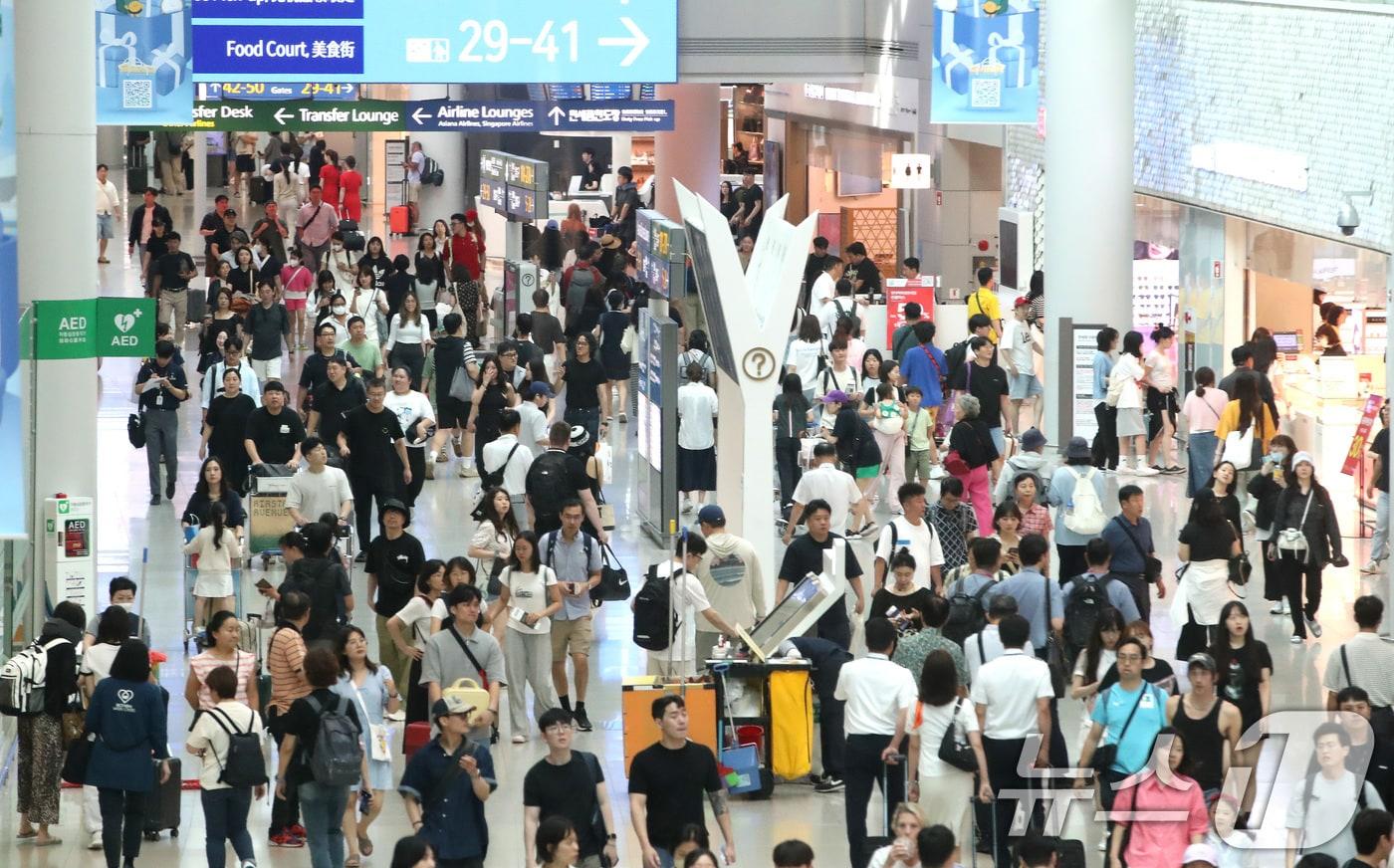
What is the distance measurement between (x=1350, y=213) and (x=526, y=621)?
819 centimetres

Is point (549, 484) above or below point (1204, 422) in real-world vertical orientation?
below

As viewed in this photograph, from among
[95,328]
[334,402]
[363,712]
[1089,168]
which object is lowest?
[363,712]

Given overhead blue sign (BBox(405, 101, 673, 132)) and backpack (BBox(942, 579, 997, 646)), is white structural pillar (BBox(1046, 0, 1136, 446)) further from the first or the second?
backpack (BBox(942, 579, 997, 646))

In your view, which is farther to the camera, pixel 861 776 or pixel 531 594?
pixel 531 594

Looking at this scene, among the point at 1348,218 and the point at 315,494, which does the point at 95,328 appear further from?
the point at 1348,218

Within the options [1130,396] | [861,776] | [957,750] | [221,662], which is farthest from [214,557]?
[1130,396]

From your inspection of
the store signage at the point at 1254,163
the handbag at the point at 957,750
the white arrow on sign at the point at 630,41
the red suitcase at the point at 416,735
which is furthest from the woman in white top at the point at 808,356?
the handbag at the point at 957,750

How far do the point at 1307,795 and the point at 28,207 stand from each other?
9.00 m

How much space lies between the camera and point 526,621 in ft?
40.7

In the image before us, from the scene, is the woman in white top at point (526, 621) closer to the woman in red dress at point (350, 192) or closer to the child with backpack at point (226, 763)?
the child with backpack at point (226, 763)

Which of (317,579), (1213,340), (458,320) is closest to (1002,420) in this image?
(1213,340)

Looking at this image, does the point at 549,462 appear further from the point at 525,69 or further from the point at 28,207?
the point at 525,69

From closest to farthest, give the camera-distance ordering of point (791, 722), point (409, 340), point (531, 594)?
point (791, 722) → point (531, 594) → point (409, 340)

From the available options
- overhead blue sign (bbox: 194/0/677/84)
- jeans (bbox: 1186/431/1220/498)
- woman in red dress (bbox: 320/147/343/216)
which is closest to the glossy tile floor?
jeans (bbox: 1186/431/1220/498)
